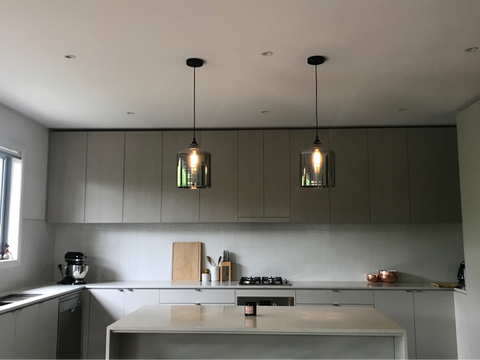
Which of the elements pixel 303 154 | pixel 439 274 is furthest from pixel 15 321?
pixel 439 274

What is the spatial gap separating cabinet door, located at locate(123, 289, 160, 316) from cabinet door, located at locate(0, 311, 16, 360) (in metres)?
1.44

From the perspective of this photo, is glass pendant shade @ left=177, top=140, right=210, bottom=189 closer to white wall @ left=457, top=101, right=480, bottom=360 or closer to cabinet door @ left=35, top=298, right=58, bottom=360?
cabinet door @ left=35, top=298, right=58, bottom=360

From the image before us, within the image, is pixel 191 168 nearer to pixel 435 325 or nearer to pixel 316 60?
pixel 316 60

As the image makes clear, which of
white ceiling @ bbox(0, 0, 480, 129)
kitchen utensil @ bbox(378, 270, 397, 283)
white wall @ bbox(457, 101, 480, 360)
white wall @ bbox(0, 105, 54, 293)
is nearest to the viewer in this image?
white ceiling @ bbox(0, 0, 480, 129)

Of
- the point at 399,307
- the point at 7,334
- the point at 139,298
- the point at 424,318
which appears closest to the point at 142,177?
the point at 139,298

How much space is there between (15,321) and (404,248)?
4126 mm

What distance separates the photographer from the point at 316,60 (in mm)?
3184

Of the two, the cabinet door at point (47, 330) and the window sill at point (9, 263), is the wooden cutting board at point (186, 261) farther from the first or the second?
the window sill at point (9, 263)

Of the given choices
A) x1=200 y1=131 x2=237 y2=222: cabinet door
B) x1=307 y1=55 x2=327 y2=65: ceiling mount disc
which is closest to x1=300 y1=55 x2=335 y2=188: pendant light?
x1=307 y1=55 x2=327 y2=65: ceiling mount disc

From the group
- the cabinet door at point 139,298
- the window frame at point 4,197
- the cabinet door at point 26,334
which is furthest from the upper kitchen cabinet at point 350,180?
the window frame at point 4,197

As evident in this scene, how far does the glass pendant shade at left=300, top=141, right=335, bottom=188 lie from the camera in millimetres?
2947

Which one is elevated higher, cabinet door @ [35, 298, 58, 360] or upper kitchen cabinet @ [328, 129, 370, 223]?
upper kitchen cabinet @ [328, 129, 370, 223]

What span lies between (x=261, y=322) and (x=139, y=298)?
2.28 m

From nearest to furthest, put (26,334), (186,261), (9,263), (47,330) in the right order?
(26,334) → (47,330) → (9,263) → (186,261)
